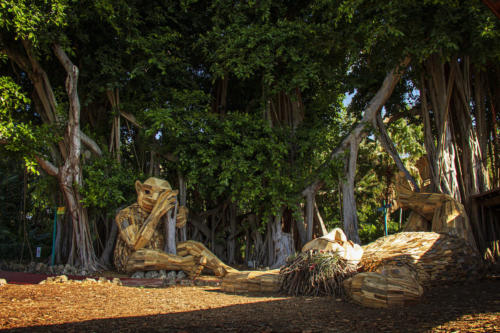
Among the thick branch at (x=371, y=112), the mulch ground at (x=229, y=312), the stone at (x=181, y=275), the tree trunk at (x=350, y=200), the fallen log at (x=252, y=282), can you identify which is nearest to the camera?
the mulch ground at (x=229, y=312)

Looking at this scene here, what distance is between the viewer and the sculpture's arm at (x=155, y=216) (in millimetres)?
6930

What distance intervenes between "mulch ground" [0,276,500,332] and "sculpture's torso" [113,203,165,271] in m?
2.50

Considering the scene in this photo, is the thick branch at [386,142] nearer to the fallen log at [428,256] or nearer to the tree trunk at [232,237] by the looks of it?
the fallen log at [428,256]

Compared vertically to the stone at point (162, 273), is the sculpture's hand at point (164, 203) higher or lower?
higher

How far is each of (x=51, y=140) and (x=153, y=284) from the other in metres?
4.14

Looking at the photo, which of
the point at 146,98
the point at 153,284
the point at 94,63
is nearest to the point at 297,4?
the point at 146,98

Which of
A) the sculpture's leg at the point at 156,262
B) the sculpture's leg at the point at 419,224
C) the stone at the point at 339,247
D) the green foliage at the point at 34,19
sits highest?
the green foliage at the point at 34,19

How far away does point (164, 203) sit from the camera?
7.38 metres

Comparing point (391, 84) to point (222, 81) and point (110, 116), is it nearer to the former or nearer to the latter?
point (222, 81)

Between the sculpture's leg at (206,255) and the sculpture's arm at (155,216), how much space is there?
0.81 m

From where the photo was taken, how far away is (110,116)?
31.3ft

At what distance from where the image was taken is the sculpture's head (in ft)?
24.0

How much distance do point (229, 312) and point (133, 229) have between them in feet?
Answer: 13.5

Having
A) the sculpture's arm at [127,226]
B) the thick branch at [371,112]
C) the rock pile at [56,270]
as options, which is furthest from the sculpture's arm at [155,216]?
the thick branch at [371,112]
